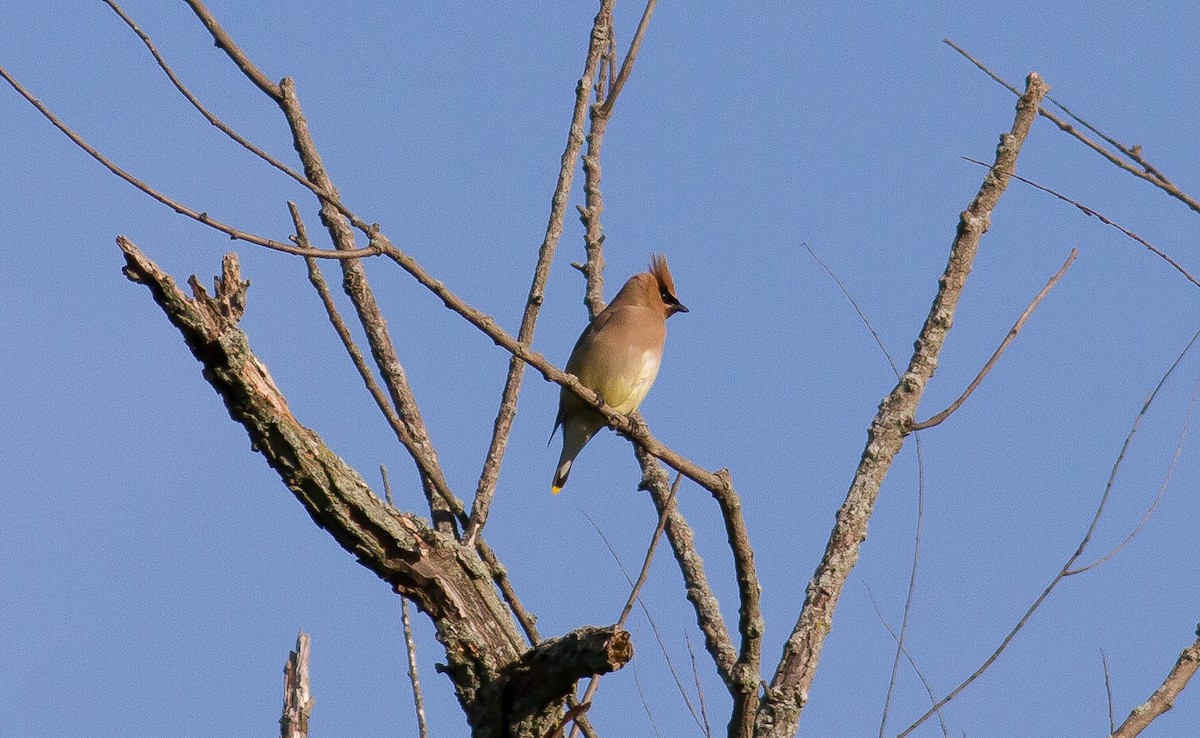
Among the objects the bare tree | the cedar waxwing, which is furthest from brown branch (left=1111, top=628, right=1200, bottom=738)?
the cedar waxwing

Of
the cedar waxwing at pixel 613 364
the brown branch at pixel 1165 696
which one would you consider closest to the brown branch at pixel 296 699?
the brown branch at pixel 1165 696

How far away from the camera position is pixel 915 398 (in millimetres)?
4293

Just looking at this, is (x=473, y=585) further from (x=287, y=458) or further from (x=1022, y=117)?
(x=1022, y=117)

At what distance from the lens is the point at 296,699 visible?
3350 millimetres

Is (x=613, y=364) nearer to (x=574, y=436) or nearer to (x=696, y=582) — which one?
(x=574, y=436)

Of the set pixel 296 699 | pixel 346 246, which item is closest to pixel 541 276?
pixel 346 246

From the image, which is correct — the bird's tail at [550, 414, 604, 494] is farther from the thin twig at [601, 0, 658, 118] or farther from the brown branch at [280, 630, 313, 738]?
the brown branch at [280, 630, 313, 738]

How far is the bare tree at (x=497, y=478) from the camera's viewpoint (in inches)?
110

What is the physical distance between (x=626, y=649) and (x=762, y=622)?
0.62 m

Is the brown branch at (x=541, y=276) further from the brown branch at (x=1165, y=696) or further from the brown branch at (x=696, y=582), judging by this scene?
the brown branch at (x=1165, y=696)

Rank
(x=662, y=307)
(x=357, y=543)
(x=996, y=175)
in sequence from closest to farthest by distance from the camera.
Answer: (x=357, y=543) → (x=996, y=175) → (x=662, y=307)

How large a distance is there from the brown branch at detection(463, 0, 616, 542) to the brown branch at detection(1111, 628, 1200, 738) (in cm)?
173

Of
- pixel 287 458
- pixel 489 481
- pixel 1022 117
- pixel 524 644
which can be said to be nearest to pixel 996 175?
pixel 1022 117

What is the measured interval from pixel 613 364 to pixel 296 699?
125 inches
